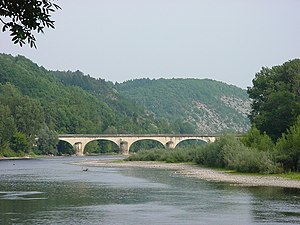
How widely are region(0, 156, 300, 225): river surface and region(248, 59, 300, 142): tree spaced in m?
25.9

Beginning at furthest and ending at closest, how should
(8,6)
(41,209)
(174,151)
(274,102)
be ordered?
(174,151), (274,102), (41,209), (8,6)

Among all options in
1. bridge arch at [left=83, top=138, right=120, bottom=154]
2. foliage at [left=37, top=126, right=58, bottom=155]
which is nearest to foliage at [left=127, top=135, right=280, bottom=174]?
foliage at [left=37, top=126, right=58, bottom=155]

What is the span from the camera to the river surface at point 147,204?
32500 millimetres

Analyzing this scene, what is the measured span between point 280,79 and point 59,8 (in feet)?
254

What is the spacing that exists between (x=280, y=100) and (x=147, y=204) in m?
44.2

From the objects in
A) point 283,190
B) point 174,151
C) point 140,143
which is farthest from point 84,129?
point 283,190

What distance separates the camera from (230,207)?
37656 millimetres

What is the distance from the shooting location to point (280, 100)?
262ft

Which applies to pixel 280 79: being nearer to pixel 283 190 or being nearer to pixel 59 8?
pixel 283 190

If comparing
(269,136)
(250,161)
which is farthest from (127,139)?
(250,161)

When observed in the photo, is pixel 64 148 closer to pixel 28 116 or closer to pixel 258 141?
pixel 28 116

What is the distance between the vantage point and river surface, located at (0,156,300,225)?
32.5m

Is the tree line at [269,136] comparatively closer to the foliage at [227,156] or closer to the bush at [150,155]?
the foliage at [227,156]

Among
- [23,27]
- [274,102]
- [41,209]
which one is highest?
[274,102]
